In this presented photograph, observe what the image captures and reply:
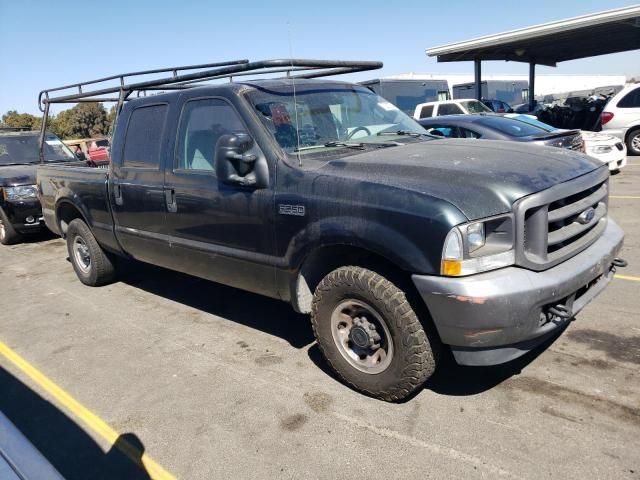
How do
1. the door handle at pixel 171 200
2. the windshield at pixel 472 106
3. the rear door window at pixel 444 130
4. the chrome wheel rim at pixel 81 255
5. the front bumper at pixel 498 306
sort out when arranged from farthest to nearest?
1. the windshield at pixel 472 106
2. the rear door window at pixel 444 130
3. the chrome wheel rim at pixel 81 255
4. the door handle at pixel 171 200
5. the front bumper at pixel 498 306

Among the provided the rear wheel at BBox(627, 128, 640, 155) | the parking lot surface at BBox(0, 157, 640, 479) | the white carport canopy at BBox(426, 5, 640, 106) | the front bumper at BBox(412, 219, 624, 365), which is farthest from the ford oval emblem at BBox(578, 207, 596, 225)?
the white carport canopy at BBox(426, 5, 640, 106)

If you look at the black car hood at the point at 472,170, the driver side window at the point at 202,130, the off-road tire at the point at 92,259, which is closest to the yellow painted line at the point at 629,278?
the black car hood at the point at 472,170

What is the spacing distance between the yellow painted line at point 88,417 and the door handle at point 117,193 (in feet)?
5.21

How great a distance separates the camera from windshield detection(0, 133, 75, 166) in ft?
32.7

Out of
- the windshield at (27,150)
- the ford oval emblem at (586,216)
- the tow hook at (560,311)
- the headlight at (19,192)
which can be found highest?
the windshield at (27,150)

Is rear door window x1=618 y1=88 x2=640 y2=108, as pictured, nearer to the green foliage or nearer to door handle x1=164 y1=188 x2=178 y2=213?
door handle x1=164 y1=188 x2=178 y2=213

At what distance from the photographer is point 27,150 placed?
401 inches

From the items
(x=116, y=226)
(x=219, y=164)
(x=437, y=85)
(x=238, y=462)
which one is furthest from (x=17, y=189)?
(x=437, y=85)

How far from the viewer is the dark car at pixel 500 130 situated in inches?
325

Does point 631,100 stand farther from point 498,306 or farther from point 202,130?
point 498,306

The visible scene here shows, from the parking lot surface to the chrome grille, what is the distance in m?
0.88

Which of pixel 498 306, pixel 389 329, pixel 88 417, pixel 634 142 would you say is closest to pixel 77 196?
pixel 88 417

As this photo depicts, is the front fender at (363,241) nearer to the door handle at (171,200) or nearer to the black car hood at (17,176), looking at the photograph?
the door handle at (171,200)

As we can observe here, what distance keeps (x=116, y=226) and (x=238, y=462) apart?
315 cm
